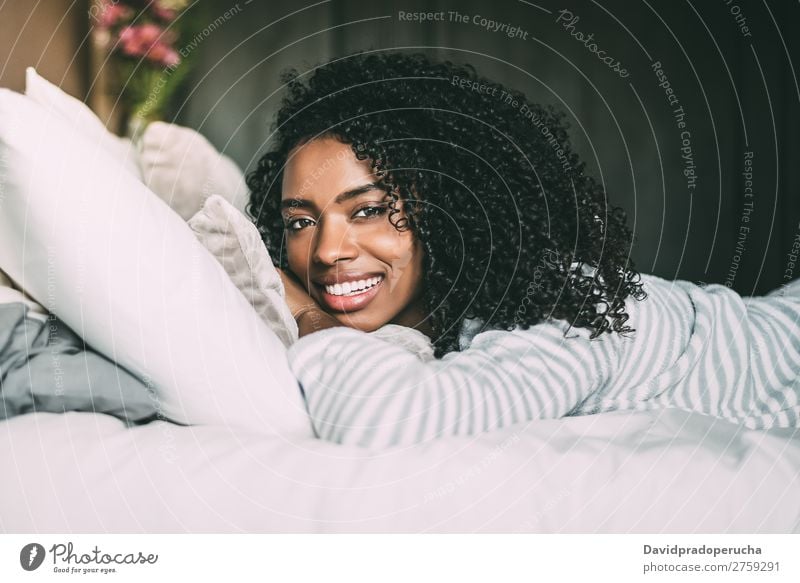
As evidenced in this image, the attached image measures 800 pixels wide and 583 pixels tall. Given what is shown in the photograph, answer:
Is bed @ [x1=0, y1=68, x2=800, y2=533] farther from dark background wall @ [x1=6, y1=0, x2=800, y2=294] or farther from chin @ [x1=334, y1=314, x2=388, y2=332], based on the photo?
dark background wall @ [x1=6, y1=0, x2=800, y2=294]

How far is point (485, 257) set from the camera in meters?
0.67

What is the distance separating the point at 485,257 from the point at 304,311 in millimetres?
198

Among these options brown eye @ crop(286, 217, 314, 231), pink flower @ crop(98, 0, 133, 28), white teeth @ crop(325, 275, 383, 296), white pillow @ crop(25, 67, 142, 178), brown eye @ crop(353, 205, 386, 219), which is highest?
pink flower @ crop(98, 0, 133, 28)

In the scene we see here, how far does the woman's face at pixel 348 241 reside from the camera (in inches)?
25.5

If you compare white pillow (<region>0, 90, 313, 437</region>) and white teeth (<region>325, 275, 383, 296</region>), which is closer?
white pillow (<region>0, 90, 313, 437</region>)

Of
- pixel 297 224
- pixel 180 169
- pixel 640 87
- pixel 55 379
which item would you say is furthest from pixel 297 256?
pixel 640 87

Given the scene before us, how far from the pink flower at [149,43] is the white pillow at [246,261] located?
246mm

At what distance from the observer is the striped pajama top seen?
478 mm

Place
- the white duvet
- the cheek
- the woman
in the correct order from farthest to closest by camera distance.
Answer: the cheek → the woman → the white duvet

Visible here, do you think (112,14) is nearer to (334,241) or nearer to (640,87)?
(334,241)

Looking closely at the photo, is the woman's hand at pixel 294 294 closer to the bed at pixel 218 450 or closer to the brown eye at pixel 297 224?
the brown eye at pixel 297 224

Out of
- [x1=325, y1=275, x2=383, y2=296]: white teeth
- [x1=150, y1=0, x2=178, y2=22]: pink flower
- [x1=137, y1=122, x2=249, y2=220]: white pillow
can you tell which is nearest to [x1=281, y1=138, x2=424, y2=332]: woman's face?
[x1=325, y1=275, x2=383, y2=296]: white teeth

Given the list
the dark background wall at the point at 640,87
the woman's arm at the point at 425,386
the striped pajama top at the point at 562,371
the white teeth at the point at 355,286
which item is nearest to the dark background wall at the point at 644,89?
the dark background wall at the point at 640,87
